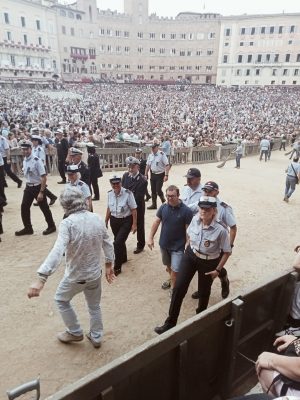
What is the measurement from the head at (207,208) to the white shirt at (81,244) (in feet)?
3.80

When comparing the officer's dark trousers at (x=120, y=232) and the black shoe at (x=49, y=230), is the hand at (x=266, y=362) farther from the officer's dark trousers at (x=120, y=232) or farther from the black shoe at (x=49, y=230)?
the black shoe at (x=49, y=230)

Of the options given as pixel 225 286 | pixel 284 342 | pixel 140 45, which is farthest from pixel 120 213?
pixel 140 45

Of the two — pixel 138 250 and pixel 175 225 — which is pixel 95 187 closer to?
pixel 138 250

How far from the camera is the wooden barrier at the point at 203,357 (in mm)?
1837

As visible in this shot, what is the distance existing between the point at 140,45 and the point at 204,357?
79.5 meters

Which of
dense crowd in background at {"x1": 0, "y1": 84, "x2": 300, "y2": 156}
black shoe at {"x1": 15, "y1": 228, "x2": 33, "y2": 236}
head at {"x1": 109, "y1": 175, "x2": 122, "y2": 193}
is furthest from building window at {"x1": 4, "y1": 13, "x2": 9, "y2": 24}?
head at {"x1": 109, "y1": 175, "x2": 122, "y2": 193}

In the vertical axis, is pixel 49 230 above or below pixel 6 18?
below

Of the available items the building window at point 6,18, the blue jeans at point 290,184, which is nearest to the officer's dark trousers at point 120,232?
the blue jeans at point 290,184

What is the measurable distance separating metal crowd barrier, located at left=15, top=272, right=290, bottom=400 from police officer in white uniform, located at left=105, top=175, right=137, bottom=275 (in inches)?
111

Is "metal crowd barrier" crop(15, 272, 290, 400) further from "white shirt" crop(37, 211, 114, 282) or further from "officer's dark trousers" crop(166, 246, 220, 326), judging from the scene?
"white shirt" crop(37, 211, 114, 282)

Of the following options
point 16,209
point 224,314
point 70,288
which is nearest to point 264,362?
point 224,314

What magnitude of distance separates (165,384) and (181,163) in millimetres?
14182

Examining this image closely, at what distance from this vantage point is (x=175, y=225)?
167 inches

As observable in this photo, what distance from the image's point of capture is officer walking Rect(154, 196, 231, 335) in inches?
147
